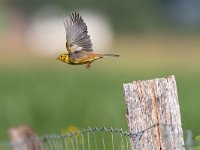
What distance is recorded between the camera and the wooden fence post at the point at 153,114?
20.1ft

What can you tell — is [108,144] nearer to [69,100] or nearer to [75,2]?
[69,100]

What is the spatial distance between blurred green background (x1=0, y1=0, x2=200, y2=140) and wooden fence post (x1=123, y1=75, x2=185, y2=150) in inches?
166

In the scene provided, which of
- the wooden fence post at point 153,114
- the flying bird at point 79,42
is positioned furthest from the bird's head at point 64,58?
the wooden fence post at point 153,114

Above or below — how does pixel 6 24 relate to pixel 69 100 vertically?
above

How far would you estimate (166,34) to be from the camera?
3155cm

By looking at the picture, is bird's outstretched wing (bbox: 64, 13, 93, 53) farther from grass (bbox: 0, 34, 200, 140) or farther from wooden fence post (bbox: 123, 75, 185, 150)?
grass (bbox: 0, 34, 200, 140)

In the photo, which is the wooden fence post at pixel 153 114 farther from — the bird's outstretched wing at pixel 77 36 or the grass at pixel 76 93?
the grass at pixel 76 93

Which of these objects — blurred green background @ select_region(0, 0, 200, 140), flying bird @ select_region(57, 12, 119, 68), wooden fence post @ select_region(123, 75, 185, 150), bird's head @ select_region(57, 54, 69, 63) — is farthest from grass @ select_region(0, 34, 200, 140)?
wooden fence post @ select_region(123, 75, 185, 150)

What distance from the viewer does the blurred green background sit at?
494 inches

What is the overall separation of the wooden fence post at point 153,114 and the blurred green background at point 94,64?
13.8ft

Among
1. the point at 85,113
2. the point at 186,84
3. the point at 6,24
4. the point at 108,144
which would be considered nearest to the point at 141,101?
the point at 108,144

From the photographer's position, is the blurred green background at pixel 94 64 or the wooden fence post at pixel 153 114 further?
the blurred green background at pixel 94 64

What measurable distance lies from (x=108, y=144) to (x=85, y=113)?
2.11 meters

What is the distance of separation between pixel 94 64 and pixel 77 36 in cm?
1214
